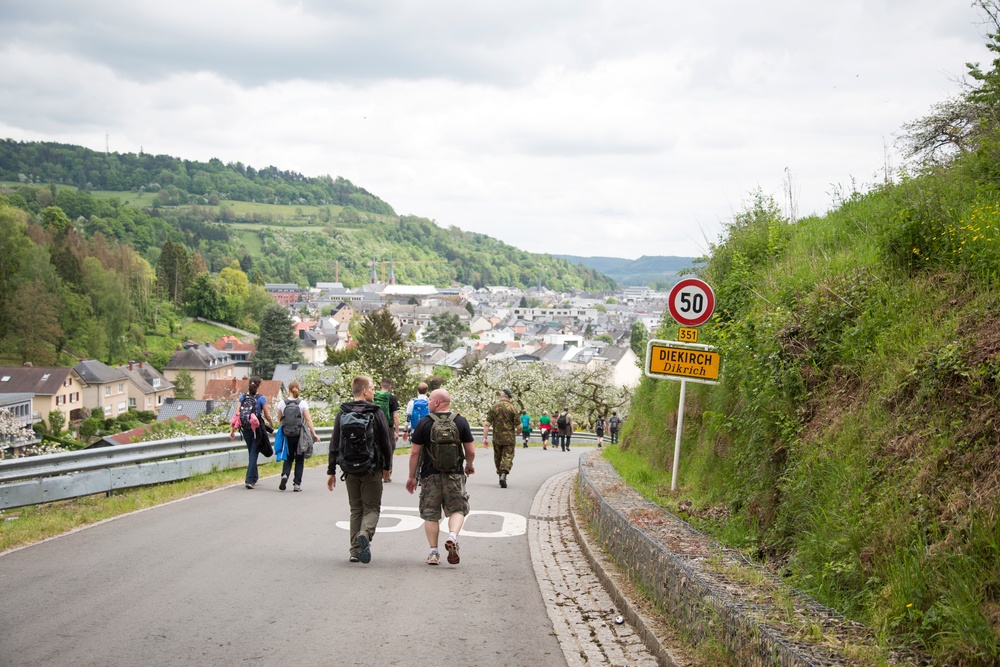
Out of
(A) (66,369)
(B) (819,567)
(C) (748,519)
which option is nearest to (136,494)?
(C) (748,519)

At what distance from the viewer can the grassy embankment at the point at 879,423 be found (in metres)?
4.59

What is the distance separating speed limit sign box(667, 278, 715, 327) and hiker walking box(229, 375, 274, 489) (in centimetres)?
680

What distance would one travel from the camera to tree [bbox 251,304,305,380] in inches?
4267

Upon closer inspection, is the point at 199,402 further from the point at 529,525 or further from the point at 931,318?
the point at 931,318

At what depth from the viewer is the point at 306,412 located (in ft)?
46.5

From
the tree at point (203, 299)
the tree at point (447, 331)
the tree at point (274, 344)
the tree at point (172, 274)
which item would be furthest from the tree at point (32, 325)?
the tree at point (447, 331)

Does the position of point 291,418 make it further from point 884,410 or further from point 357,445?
point 884,410

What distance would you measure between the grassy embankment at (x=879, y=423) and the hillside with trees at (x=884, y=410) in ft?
0.04

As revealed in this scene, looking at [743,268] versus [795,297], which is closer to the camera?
[795,297]

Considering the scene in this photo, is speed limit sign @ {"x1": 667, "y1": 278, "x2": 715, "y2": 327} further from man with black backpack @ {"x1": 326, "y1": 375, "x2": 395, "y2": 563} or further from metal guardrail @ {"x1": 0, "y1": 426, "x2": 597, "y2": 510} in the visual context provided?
metal guardrail @ {"x1": 0, "y1": 426, "x2": 597, "y2": 510}

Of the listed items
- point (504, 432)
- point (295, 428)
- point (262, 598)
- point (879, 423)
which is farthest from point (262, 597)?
point (504, 432)

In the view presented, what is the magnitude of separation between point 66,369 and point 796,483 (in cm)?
7576

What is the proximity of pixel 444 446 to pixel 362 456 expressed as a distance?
0.81 meters

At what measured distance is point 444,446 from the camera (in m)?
8.88
